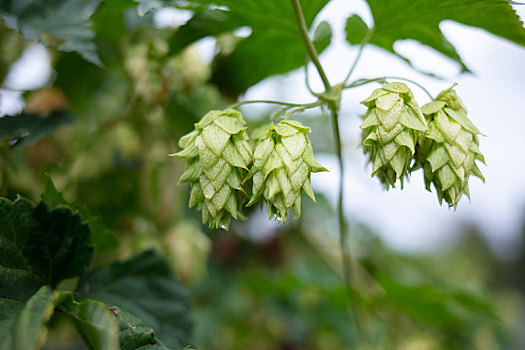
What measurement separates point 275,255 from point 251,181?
1.77m

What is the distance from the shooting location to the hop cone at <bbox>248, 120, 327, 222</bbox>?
0.86 m

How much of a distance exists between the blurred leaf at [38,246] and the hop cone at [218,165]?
0.28m

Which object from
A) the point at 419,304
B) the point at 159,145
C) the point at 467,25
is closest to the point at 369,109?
the point at 467,25

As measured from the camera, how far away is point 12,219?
0.89 metres

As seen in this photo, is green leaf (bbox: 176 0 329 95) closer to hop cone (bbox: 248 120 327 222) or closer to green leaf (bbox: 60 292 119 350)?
hop cone (bbox: 248 120 327 222)

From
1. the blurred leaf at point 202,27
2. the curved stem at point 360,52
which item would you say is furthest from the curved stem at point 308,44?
the blurred leaf at point 202,27

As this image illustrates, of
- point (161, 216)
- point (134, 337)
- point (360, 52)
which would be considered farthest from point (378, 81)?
point (161, 216)

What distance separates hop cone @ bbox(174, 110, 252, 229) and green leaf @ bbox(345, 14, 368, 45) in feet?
1.49

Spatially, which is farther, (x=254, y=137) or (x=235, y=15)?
(x=235, y=15)

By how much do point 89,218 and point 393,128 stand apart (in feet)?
2.37

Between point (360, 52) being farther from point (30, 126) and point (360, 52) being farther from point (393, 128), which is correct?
point (30, 126)

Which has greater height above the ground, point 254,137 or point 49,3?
point 49,3

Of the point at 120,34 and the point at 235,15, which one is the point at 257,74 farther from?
the point at 120,34

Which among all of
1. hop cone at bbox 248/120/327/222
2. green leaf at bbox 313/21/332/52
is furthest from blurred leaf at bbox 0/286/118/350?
green leaf at bbox 313/21/332/52
